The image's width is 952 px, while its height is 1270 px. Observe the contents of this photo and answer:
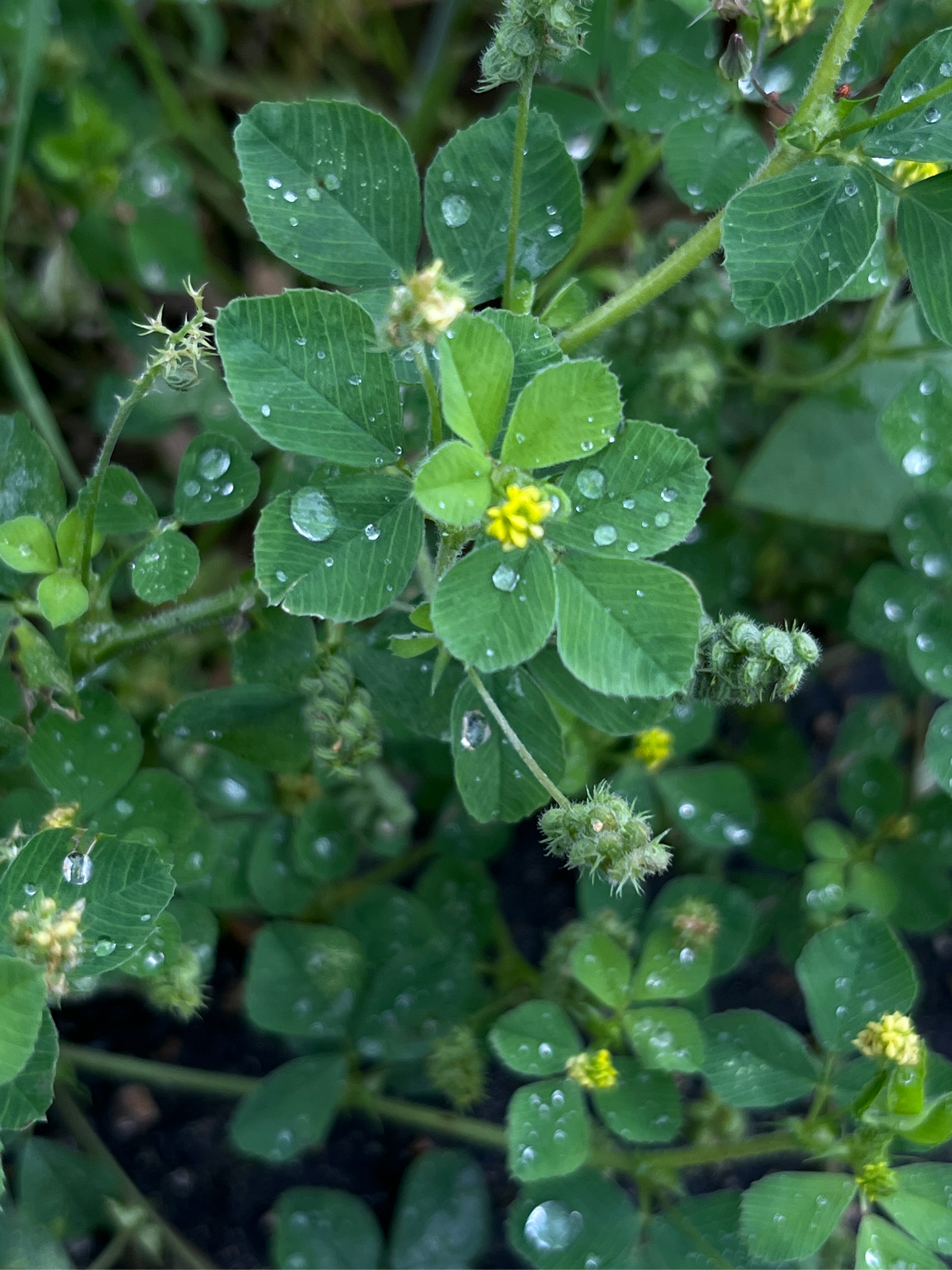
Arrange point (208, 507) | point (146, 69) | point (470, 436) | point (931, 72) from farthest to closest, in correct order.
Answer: point (146, 69)
point (208, 507)
point (931, 72)
point (470, 436)

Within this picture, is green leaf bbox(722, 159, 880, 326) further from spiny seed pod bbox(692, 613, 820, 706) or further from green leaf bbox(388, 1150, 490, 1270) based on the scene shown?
green leaf bbox(388, 1150, 490, 1270)

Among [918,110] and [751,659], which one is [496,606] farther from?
[918,110]

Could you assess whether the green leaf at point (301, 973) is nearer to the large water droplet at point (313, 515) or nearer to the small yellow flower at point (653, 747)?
the small yellow flower at point (653, 747)

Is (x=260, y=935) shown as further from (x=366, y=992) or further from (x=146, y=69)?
(x=146, y=69)

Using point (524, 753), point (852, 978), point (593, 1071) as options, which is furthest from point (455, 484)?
point (852, 978)

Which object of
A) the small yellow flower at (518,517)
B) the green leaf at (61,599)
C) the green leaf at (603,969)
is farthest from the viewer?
the green leaf at (603,969)

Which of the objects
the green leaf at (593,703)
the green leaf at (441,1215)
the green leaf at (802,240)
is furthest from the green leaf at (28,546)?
the green leaf at (441,1215)

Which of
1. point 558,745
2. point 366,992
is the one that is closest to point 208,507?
point 558,745
